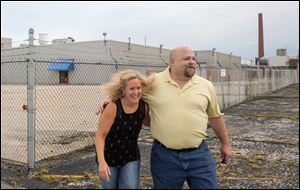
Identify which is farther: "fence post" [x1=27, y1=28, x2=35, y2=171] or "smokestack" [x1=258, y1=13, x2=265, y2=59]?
"smokestack" [x1=258, y1=13, x2=265, y2=59]

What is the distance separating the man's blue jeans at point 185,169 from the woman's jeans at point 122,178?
0.29 meters

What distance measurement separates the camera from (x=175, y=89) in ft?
11.2

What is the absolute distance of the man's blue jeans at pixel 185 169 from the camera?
11.1 feet

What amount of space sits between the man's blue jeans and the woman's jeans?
11.4 inches

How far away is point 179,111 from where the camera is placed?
3.35 metres

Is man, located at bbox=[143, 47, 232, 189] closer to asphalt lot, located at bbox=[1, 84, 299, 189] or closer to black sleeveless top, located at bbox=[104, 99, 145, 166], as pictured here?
black sleeveless top, located at bbox=[104, 99, 145, 166]

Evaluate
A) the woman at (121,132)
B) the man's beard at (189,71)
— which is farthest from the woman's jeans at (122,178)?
the man's beard at (189,71)

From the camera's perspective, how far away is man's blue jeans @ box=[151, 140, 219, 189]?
11.1 feet

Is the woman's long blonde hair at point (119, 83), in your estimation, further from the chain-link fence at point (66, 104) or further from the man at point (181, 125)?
the chain-link fence at point (66, 104)

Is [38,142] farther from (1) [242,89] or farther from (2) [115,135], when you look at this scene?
(1) [242,89]

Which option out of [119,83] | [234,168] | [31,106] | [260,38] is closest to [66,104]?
[31,106]

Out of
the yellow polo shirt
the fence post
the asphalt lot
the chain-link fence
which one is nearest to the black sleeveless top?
the yellow polo shirt

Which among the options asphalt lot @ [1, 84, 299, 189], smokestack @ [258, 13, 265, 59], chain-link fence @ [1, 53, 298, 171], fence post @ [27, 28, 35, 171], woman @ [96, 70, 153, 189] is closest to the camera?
woman @ [96, 70, 153, 189]

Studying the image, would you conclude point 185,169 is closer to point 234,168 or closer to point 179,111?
point 179,111
